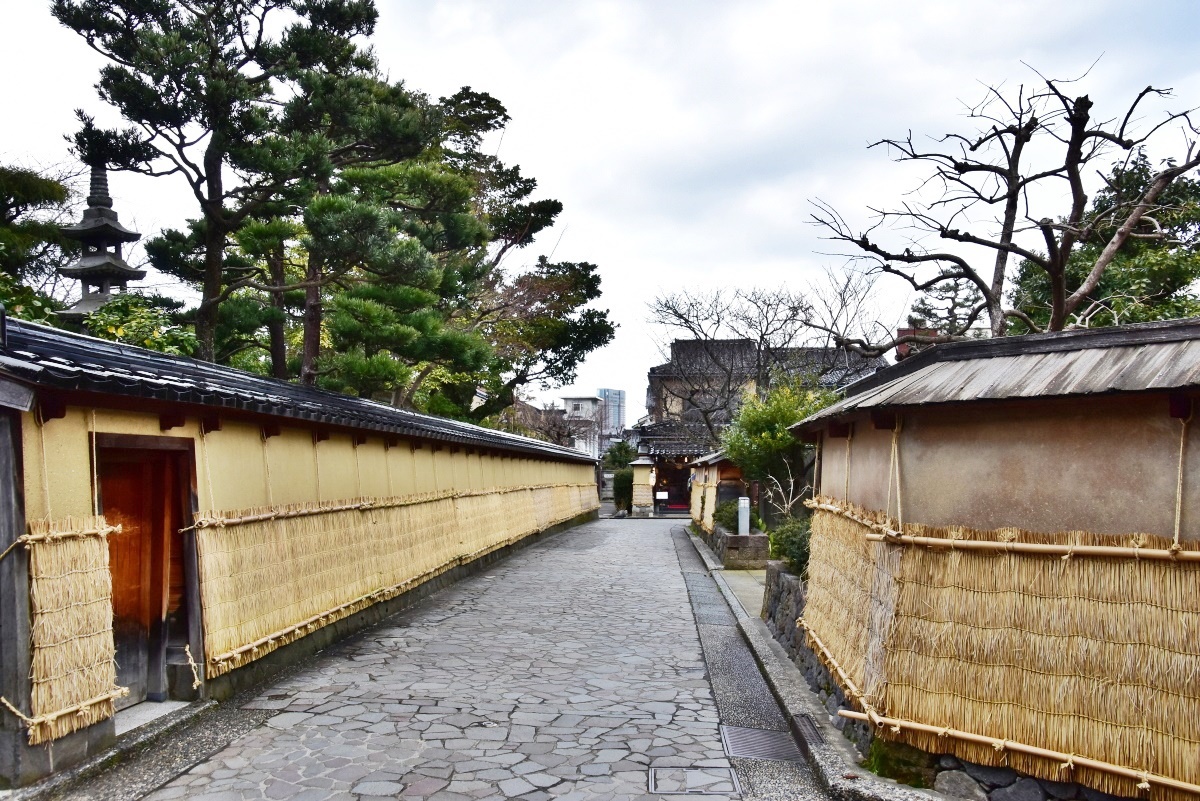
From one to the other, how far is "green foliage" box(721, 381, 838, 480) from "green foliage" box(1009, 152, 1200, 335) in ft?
19.6

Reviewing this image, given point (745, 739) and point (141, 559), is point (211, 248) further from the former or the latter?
point (745, 739)

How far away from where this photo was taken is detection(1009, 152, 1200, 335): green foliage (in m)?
14.8

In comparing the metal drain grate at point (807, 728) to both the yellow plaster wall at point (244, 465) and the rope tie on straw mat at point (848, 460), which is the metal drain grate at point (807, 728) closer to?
the rope tie on straw mat at point (848, 460)

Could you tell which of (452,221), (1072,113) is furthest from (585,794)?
(452,221)

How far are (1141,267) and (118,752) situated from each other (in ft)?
63.1

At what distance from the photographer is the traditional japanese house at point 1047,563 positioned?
445 centimetres

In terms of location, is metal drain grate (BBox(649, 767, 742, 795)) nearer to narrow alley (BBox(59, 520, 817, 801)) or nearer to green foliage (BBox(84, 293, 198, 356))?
narrow alley (BBox(59, 520, 817, 801))

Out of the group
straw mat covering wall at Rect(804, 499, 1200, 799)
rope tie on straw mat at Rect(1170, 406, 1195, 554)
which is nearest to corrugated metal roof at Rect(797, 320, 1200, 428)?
rope tie on straw mat at Rect(1170, 406, 1195, 554)

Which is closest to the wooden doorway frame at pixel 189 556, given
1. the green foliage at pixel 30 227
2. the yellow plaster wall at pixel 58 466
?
the yellow plaster wall at pixel 58 466

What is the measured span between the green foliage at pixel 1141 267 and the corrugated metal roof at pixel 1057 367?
29.2 ft

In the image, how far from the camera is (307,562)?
955cm

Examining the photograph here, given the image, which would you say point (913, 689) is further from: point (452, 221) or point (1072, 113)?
point (452, 221)

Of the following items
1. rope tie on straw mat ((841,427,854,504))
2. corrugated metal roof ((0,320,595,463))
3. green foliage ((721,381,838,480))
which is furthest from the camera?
green foliage ((721,381,838,480))

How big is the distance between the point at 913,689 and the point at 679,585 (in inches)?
441
